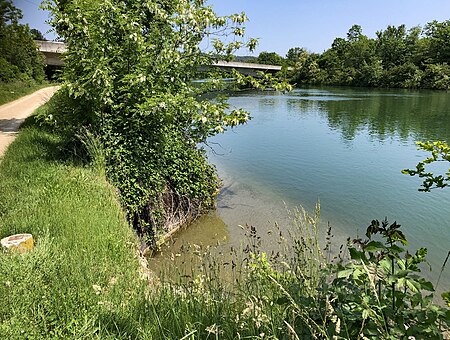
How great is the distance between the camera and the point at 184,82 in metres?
8.69

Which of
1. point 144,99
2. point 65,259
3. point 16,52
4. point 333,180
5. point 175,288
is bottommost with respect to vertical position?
point 333,180

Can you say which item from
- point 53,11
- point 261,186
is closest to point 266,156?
point 261,186

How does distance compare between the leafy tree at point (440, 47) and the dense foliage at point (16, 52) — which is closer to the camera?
the dense foliage at point (16, 52)

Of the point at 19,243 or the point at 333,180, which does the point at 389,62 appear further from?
the point at 19,243

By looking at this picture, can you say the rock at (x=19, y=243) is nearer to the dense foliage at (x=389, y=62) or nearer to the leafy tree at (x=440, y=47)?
the dense foliage at (x=389, y=62)

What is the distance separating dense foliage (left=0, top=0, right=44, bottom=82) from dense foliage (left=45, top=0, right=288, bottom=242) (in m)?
19.7

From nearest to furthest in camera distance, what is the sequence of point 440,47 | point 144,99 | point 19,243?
1. point 19,243
2. point 144,99
3. point 440,47

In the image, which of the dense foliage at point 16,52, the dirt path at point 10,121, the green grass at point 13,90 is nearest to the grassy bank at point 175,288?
the dirt path at point 10,121

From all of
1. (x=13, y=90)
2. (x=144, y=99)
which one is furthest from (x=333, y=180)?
(x=13, y=90)

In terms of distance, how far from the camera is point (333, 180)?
11977mm

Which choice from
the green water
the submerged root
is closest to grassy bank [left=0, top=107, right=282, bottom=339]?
the submerged root

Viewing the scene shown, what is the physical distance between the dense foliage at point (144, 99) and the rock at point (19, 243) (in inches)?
101

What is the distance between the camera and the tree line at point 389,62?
57.7m

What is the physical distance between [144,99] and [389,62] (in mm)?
71693
